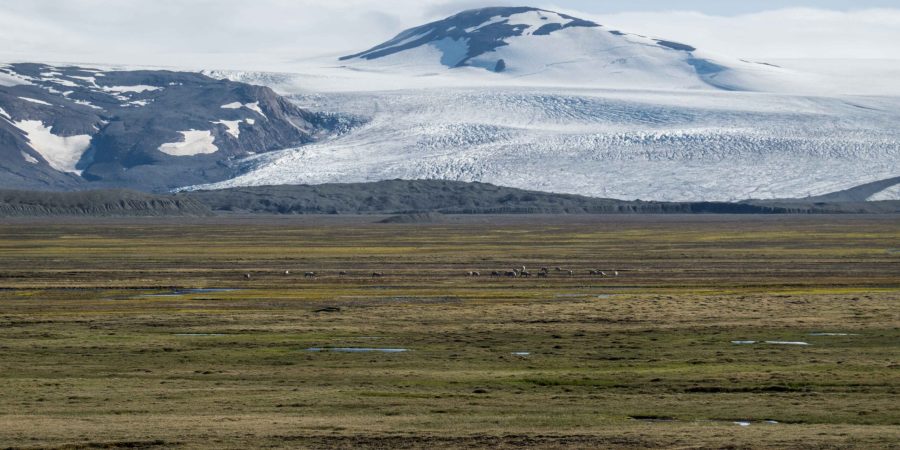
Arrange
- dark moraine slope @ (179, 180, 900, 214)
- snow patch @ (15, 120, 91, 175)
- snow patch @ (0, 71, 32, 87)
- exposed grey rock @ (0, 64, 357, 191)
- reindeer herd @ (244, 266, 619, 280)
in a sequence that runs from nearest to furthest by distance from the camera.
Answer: reindeer herd @ (244, 266, 619, 280) → dark moraine slope @ (179, 180, 900, 214) → exposed grey rock @ (0, 64, 357, 191) → snow patch @ (15, 120, 91, 175) → snow patch @ (0, 71, 32, 87)

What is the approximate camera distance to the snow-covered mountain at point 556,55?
503ft

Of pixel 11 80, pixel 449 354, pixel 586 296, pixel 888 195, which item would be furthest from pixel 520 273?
pixel 11 80

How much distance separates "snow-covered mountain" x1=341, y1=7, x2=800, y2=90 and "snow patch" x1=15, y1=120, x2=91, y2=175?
3193cm

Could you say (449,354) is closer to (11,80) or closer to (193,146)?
(193,146)

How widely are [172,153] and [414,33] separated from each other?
51.1 m

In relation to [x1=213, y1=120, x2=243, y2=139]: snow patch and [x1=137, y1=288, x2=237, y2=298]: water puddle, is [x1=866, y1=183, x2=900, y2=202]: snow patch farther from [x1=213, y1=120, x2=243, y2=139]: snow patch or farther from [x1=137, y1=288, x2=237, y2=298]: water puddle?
[x1=137, y1=288, x2=237, y2=298]: water puddle

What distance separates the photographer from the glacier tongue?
10906 cm

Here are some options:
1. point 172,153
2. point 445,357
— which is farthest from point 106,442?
point 172,153

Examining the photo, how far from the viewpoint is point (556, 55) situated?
551 ft

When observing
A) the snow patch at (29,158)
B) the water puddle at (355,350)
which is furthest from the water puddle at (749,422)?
the snow patch at (29,158)

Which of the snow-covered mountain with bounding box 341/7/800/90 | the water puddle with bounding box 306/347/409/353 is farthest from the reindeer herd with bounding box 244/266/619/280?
the snow-covered mountain with bounding box 341/7/800/90

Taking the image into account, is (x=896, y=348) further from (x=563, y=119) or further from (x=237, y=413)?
(x=563, y=119)

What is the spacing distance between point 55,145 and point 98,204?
39871mm

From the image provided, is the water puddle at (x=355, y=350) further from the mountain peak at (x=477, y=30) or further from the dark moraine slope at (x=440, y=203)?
the mountain peak at (x=477, y=30)
